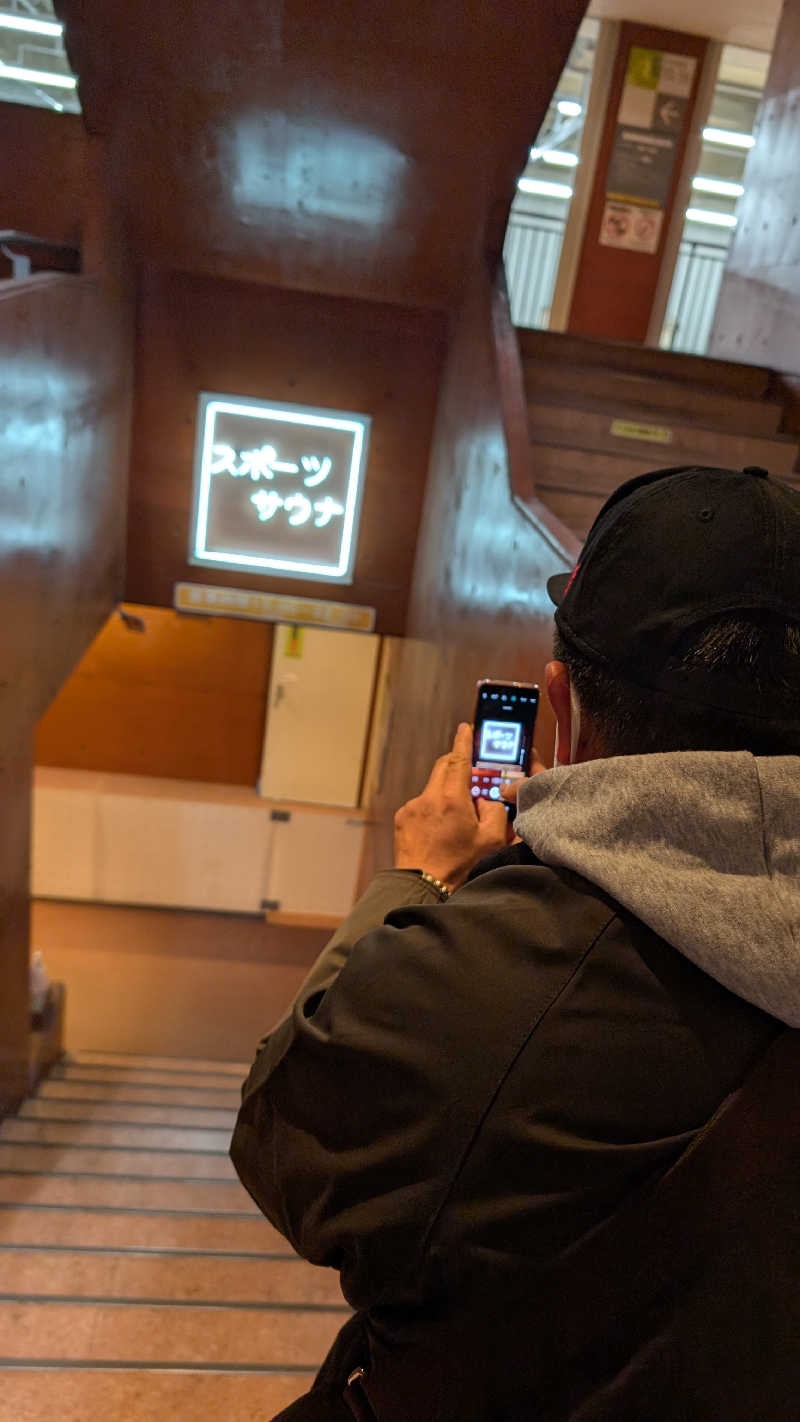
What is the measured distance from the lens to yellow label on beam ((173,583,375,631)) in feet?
16.4

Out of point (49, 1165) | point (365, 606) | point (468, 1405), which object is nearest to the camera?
point (468, 1405)

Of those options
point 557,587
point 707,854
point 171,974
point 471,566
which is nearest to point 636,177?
point 471,566

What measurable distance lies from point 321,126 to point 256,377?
44.0 inches

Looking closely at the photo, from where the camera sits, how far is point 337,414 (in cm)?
474

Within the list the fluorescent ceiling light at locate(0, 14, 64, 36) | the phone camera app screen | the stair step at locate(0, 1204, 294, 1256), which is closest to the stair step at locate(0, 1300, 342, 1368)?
the stair step at locate(0, 1204, 294, 1256)

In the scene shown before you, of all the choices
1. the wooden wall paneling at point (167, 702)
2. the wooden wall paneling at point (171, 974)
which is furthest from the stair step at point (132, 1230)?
the wooden wall paneling at point (167, 702)

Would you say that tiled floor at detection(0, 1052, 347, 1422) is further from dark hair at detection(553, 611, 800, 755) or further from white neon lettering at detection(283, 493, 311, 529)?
white neon lettering at detection(283, 493, 311, 529)

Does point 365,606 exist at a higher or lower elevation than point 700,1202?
lower

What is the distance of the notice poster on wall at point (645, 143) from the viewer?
21.4ft

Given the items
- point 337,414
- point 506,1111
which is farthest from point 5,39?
point 506,1111

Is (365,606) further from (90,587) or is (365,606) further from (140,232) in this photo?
(140,232)

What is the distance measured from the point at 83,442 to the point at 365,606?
5.74 ft

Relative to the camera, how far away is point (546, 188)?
8336mm

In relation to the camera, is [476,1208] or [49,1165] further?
[49,1165]
